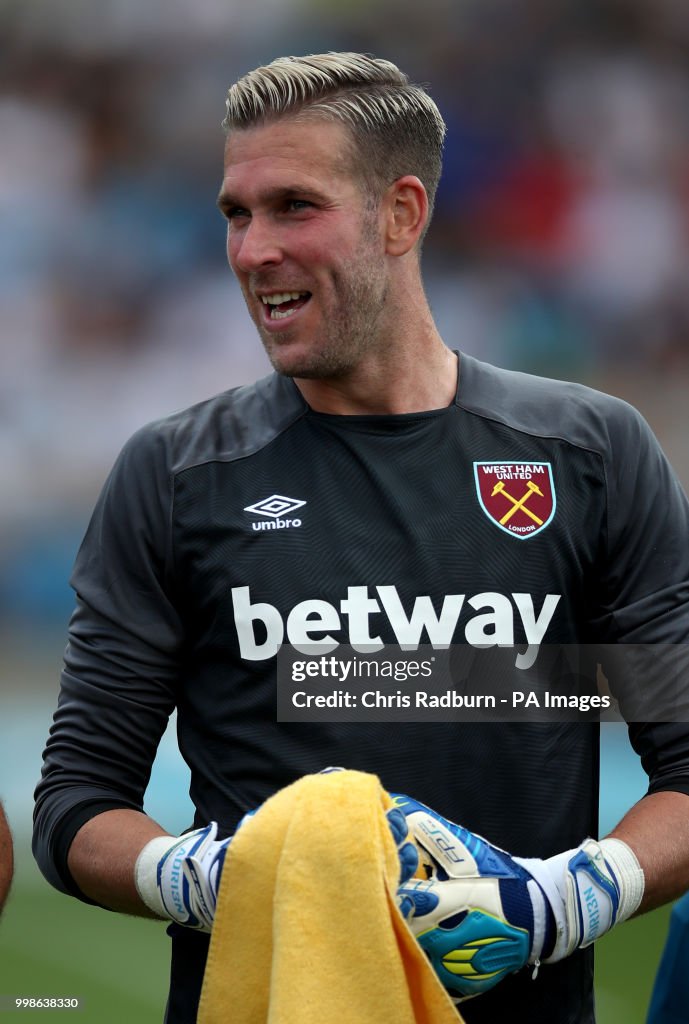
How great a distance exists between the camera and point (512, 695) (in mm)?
1621

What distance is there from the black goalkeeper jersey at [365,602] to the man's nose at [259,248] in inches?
8.4

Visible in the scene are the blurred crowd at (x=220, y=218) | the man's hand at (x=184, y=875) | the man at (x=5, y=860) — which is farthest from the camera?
the blurred crowd at (x=220, y=218)

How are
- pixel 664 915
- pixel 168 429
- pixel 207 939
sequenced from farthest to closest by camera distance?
pixel 664 915, pixel 168 429, pixel 207 939

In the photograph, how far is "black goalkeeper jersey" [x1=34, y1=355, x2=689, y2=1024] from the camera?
1.59 m

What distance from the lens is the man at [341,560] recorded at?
5.23 feet

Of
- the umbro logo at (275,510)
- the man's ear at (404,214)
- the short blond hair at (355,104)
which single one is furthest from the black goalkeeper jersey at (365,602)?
the short blond hair at (355,104)

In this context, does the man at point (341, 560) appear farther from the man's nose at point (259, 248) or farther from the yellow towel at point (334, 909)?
the yellow towel at point (334, 909)

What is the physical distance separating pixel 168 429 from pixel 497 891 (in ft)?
2.42

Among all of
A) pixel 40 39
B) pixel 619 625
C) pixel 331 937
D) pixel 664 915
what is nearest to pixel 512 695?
pixel 619 625

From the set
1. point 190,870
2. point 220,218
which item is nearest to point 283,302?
point 190,870

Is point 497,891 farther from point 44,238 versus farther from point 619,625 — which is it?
point 44,238

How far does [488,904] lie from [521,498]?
0.53 metres

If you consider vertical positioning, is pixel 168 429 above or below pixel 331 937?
above

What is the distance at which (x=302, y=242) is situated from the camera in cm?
162
